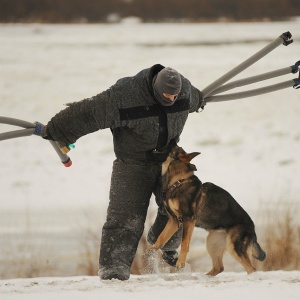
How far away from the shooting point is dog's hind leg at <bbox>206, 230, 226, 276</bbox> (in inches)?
255

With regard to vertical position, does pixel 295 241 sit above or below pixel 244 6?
below

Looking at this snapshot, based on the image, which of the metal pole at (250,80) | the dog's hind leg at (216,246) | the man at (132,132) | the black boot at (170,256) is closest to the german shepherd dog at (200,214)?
the dog's hind leg at (216,246)

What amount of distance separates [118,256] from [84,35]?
16366mm


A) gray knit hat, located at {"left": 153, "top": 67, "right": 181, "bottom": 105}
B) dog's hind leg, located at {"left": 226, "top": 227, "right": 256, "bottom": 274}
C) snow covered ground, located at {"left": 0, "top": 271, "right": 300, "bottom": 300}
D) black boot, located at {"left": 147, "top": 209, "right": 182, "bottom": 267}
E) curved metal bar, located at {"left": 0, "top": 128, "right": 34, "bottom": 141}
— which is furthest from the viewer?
black boot, located at {"left": 147, "top": 209, "right": 182, "bottom": 267}

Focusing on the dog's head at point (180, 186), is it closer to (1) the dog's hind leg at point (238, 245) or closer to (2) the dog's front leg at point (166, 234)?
(2) the dog's front leg at point (166, 234)

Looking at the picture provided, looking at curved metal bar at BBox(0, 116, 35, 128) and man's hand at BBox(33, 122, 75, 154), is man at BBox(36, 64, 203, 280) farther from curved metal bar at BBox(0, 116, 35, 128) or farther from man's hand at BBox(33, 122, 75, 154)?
curved metal bar at BBox(0, 116, 35, 128)

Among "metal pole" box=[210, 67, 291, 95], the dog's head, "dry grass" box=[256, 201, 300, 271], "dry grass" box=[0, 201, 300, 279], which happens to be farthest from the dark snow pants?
"dry grass" box=[256, 201, 300, 271]

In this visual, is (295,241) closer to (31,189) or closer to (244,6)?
(31,189)

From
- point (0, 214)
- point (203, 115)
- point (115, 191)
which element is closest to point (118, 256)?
point (115, 191)

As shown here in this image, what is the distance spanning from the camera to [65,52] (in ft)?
66.8

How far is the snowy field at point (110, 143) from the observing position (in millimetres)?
5828

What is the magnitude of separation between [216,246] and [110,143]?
27.1 ft

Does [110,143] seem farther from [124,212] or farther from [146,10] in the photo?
[146,10]

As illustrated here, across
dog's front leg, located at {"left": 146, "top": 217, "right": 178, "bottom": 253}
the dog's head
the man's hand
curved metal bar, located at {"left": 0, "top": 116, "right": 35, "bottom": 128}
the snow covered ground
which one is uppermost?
curved metal bar, located at {"left": 0, "top": 116, "right": 35, "bottom": 128}
